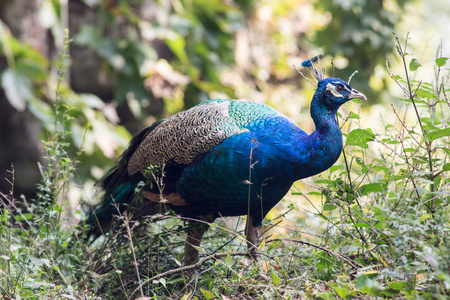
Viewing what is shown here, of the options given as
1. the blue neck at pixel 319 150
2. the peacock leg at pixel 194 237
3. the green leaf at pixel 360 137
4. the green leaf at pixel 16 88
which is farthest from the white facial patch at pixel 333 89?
the green leaf at pixel 16 88

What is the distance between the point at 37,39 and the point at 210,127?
10.3ft

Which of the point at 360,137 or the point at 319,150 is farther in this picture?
the point at 319,150

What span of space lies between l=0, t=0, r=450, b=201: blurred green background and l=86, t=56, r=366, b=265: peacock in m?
1.75

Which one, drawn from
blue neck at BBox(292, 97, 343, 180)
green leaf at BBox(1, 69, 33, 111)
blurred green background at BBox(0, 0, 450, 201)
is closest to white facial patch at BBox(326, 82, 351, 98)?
blue neck at BBox(292, 97, 343, 180)

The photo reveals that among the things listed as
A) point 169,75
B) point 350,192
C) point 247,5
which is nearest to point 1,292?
point 350,192

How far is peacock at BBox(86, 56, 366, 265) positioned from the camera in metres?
2.42

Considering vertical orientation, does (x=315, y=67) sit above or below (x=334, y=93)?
above

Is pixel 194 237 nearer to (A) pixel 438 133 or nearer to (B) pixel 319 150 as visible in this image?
(B) pixel 319 150

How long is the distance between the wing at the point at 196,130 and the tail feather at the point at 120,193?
15 cm

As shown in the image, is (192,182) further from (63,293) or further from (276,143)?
(63,293)

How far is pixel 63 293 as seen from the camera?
2.21m

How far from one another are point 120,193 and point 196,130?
2.16 ft

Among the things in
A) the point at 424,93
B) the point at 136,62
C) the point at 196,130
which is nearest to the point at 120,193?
the point at 196,130

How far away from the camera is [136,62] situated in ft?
18.1
